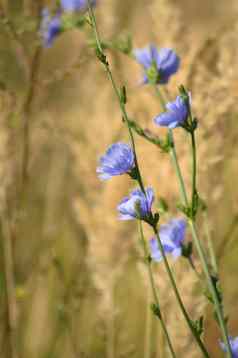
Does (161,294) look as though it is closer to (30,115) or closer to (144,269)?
(144,269)

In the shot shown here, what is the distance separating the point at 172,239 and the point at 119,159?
25 cm

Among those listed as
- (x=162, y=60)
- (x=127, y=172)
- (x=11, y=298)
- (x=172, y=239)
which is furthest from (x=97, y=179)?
(x=127, y=172)

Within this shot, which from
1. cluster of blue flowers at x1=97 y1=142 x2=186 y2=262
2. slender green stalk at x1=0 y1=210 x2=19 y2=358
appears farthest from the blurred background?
cluster of blue flowers at x1=97 y1=142 x2=186 y2=262

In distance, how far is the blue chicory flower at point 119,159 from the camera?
3.14ft

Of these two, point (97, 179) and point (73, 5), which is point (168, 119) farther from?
point (97, 179)

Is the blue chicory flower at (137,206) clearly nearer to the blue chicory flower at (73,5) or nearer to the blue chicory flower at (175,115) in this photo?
the blue chicory flower at (175,115)

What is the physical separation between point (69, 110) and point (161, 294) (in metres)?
1.26

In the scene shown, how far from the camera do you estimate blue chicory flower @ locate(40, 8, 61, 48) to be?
68.4 inches

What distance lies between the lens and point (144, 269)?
155cm

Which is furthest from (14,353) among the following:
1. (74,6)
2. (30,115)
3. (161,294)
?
(74,6)

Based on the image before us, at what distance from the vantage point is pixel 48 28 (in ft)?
5.78

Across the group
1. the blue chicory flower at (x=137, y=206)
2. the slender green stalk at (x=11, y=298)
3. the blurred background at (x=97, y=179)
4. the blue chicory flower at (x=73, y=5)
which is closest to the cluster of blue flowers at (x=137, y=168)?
the blue chicory flower at (x=137, y=206)

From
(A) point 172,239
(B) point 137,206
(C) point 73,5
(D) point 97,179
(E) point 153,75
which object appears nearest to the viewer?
(B) point 137,206

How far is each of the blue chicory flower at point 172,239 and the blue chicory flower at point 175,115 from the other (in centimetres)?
24
